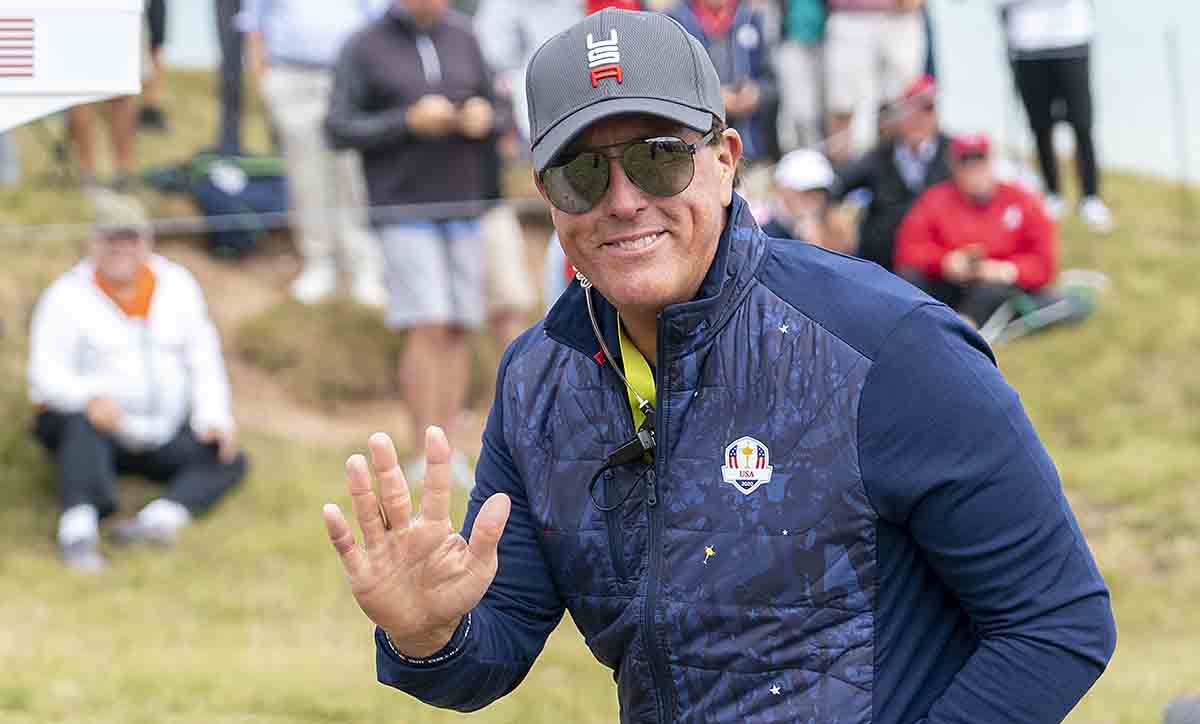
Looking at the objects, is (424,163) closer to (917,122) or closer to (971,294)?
(917,122)

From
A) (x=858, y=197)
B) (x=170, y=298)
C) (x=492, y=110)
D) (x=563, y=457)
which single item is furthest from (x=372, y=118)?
(x=563, y=457)

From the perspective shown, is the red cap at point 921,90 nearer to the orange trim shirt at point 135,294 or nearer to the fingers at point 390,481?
the orange trim shirt at point 135,294

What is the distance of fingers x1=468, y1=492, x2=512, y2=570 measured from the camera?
2605 mm

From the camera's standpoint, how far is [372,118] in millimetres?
8750

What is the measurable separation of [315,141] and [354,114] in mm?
1520

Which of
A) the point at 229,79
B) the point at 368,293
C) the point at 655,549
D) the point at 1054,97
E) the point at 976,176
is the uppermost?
the point at 229,79

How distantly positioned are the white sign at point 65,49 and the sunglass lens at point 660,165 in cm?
83

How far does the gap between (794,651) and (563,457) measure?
1.64 ft

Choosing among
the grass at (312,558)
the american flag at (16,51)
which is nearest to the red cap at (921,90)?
the grass at (312,558)

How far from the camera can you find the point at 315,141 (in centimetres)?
1032

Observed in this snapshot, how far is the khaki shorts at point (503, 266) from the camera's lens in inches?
386

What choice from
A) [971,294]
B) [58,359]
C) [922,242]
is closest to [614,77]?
[58,359]

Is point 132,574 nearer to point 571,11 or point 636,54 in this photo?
point 571,11

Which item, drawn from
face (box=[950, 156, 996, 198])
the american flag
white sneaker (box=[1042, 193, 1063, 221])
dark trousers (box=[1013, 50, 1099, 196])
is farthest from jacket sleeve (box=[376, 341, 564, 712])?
white sneaker (box=[1042, 193, 1063, 221])
